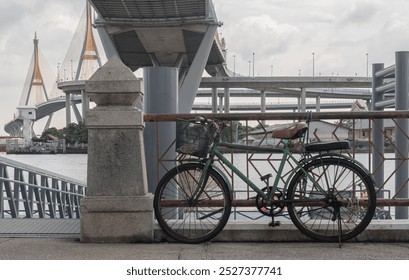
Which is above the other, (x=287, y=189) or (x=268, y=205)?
(x=287, y=189)

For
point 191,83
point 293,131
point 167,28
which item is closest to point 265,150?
point 293,131

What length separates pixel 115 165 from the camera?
5.93 meters

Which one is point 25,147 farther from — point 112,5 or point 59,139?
point 112,5

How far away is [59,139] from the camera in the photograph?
11044 centimetres

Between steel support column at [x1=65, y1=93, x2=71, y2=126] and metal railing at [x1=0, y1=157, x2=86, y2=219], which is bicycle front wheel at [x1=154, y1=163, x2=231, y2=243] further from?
steel support column at [x1=65, y1=93, x2=71, y2=126]

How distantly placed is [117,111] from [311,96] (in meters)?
102

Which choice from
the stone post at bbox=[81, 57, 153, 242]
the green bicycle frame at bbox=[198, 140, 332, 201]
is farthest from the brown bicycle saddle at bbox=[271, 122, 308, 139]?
the stone post at bbox=[81, 57, 153, 242]

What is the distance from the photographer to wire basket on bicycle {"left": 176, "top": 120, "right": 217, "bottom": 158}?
18.5ft

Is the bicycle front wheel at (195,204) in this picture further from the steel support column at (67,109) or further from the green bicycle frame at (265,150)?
the steel support column at (67,109)

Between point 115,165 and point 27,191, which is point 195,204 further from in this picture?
point 27,191

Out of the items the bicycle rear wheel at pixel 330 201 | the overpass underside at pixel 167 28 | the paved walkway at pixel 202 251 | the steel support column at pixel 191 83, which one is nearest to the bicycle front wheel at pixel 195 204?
the paved walkway at pixel 202 251

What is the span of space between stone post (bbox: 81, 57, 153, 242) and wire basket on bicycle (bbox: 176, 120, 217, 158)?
52 cm

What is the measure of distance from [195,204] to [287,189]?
0.89m
